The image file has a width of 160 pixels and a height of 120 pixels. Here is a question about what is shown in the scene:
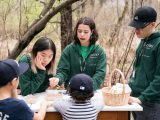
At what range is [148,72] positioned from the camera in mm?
3271

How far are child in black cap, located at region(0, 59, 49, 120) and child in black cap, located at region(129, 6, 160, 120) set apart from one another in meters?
1.02

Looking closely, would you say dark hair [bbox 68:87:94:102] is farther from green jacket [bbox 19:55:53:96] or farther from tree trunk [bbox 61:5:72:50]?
tree trunk [bbox 61:5:72:50]

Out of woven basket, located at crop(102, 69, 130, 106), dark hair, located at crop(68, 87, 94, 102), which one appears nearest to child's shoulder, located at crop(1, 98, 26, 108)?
dark hair, located at crop(68, 87, 94, 102)

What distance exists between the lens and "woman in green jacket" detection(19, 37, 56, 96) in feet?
11.2

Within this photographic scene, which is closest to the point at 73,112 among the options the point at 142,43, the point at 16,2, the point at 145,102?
the point at 145,102

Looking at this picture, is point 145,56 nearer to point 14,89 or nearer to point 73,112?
point 73,112

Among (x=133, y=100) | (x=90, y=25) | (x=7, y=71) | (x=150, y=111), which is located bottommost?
(x=150, y=111)

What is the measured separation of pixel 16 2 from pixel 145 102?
374cm

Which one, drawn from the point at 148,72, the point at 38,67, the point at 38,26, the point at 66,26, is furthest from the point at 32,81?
the point at 66,26

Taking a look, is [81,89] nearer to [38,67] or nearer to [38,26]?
[38,67]

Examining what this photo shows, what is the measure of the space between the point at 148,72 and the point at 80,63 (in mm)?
710

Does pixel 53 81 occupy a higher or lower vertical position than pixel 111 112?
higher

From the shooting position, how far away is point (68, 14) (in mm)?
6086

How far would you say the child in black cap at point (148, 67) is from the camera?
318 centimetres
